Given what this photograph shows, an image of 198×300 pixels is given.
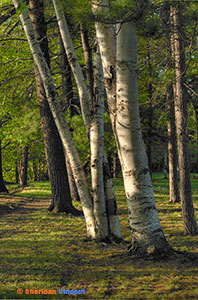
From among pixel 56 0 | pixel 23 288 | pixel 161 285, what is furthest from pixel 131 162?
pixel 56 0

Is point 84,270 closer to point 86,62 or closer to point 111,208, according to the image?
point 111,208

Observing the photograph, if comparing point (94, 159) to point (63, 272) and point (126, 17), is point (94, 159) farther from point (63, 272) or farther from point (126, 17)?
point (126, 17)

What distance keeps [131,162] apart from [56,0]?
153 inches

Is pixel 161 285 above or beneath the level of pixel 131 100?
beneath

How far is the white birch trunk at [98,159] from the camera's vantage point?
286 inches

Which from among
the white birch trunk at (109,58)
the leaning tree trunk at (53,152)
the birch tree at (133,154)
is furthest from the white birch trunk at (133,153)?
the leaning tree trunk at (53,152)

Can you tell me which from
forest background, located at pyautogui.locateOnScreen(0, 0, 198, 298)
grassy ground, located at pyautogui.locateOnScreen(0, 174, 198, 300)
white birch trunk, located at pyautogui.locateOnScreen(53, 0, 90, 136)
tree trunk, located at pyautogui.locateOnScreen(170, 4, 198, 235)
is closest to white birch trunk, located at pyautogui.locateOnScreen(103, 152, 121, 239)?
forest background, located at pyautogui.locateOnScreen(0, 0, 198, 298)

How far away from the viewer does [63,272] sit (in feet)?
17.5

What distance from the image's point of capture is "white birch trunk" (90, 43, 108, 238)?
286 inches

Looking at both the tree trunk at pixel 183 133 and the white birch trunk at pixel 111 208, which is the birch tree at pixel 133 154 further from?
the tree trunk at pixel 183 133

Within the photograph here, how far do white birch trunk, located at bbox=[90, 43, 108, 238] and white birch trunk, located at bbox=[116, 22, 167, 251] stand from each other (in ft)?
5.06

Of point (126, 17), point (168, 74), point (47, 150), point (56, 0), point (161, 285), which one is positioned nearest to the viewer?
point (161, 285)

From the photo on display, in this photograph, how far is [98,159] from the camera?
727 cm

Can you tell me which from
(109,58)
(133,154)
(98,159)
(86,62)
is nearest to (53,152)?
(86,62)
